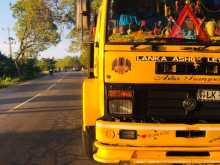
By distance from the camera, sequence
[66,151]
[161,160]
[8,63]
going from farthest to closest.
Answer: [8,63]
[66,151]
[161,160]

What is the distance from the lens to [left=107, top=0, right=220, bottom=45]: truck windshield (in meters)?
7.08

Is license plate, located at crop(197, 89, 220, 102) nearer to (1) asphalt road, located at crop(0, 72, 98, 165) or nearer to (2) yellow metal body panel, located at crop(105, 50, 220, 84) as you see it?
(2) yellow metal body panel, located at crop(105, 50, 220, 84)

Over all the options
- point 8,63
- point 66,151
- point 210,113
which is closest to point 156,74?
point 210,113

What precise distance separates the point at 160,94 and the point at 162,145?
65cm

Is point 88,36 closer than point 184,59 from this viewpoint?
No

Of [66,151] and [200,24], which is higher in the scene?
[200,24]

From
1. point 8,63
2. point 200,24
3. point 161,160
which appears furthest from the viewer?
point 8,63

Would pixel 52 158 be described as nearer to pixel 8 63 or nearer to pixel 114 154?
pixel 114 154

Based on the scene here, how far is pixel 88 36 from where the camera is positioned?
30.6 ft

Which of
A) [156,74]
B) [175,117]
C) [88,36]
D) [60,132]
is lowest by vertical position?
[60,132]

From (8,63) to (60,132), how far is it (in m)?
55.9

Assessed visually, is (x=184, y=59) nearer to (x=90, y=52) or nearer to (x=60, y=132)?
(x=90, y=52)

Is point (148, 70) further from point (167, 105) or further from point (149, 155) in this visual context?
point (149, 155)

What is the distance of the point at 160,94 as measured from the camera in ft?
23.0
